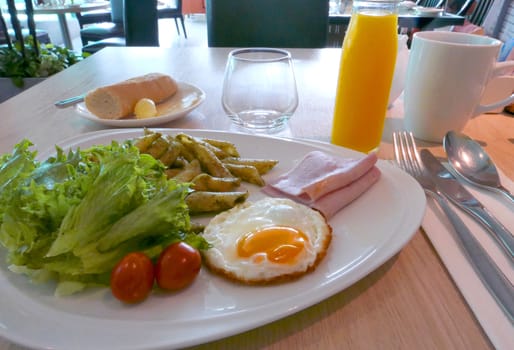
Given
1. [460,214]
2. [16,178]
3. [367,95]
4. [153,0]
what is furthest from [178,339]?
[153,0]

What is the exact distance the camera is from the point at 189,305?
0.54m

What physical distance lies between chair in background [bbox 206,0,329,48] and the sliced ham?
67.7 inches

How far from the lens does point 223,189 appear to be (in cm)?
86

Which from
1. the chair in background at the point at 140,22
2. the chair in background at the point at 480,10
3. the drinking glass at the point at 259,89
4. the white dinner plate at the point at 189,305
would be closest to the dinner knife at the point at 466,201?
the white dinner plate at the point at 189,305

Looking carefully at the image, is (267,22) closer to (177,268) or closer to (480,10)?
(177,268)

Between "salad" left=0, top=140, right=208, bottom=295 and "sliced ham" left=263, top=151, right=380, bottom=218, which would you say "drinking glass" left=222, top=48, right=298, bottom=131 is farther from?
"salad" left=0, top=140, right=208, bottom=295

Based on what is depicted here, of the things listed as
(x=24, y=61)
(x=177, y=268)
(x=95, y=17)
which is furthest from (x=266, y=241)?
(x=95, y=17)

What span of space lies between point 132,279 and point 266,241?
22cm

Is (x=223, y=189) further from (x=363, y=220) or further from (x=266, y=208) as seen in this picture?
(x=363, y=220)

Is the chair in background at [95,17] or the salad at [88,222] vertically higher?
the salad at [88,222]

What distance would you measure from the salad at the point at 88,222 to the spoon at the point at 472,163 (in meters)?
0.68

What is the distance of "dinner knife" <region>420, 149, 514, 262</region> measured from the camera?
687 millimetres

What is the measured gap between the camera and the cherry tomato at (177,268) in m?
0.55

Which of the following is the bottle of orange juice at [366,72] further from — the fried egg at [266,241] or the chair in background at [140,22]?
the chair in background at [140,22]
